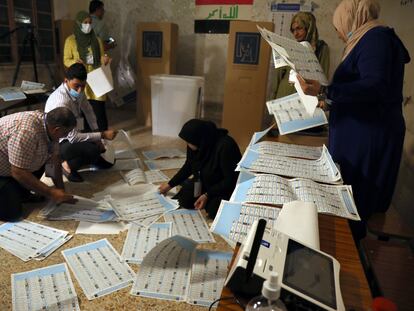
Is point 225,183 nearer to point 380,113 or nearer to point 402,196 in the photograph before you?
point 380,113

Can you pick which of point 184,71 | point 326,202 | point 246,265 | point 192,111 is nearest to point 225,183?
point 326,202

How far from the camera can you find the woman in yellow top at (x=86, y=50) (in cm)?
322

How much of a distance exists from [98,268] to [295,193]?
1.01m

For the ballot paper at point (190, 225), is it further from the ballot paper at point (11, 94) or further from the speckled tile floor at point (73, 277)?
the ballot paper at point (11, 94)

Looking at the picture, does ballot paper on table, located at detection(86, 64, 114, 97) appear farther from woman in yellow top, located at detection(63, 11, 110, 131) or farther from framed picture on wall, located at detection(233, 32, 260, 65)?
framed picture on wall, located at detection(233, 32, 260, 65)

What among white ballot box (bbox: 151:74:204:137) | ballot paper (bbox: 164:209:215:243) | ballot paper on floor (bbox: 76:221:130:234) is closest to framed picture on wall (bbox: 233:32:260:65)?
white ballot box (bbox: 151:74:204:137)

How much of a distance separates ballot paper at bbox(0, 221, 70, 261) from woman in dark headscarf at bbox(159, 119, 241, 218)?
75 centimetres

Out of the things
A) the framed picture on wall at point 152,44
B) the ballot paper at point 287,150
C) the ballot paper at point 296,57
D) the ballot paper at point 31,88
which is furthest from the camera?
the framed picture on wall at point 152,44

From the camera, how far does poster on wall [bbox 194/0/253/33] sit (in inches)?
161

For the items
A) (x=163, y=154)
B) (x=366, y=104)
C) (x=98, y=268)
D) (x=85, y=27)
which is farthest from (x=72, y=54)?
(x=366, y=104)

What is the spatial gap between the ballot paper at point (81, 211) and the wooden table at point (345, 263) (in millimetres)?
1359

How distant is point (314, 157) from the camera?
1436 millimetres

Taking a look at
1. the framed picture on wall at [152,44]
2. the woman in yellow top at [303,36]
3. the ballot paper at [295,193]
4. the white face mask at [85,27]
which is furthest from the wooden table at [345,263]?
the framed picture on wall at [152,44]

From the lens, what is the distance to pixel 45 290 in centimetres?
140
